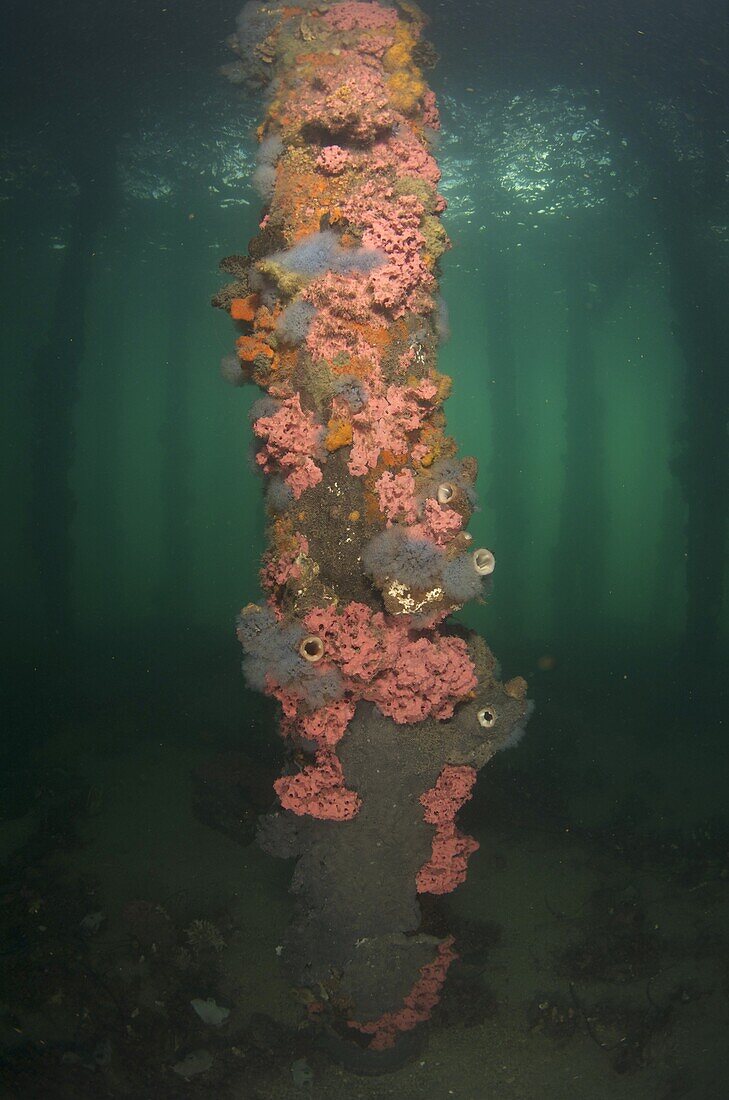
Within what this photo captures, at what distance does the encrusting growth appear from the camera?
417 centimetres

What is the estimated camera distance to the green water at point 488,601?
6.50 metres

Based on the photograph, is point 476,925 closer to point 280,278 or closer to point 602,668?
point 280,278

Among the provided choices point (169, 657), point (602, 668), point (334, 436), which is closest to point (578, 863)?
point (334, 436)

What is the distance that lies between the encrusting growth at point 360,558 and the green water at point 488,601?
43.9 inches

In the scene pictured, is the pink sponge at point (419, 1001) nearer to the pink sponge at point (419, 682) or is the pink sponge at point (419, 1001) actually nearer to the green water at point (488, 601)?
the green water at point (488, 601)

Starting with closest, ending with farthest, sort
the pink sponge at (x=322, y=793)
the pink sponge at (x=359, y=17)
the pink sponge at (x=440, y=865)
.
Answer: the pink sponge at (x=322, y=793), the pink sponge at (x=440, y=865), the pink sponge at (x=359, y=17)

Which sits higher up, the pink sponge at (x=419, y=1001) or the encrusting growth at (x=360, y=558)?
the encrusting growth at (x=360, y=558)

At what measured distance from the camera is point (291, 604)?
4.30 meters

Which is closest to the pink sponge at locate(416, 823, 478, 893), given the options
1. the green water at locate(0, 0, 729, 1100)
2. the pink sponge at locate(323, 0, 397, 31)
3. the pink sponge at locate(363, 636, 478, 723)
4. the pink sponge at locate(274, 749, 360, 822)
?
the pink sponge at locate(274, 749, 360, 822)

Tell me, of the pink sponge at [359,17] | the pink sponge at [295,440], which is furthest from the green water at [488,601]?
the pink sponge at [359,17]

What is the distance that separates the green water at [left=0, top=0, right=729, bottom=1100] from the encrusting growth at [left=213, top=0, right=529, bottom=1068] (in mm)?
1116

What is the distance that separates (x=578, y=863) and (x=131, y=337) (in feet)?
122

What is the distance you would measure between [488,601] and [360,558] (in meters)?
16.8

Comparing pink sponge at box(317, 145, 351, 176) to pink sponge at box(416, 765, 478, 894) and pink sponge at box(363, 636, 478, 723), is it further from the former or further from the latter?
pink sponge at box(416, 765, 478, 894)
